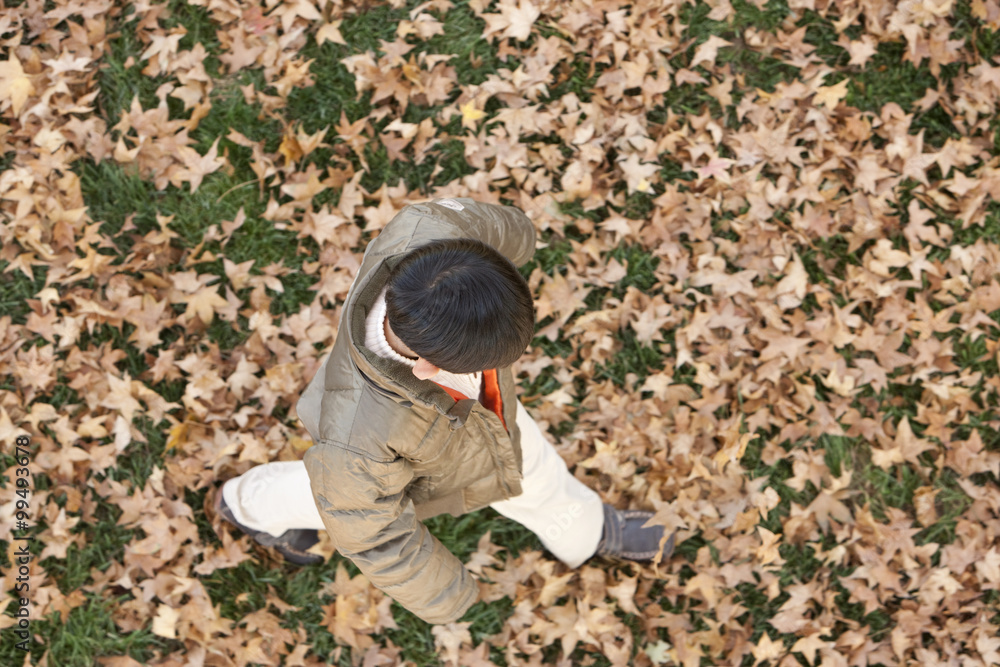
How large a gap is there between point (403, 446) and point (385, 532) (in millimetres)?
347

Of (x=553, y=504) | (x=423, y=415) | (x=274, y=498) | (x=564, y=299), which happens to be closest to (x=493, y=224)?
(x=423, y=415)

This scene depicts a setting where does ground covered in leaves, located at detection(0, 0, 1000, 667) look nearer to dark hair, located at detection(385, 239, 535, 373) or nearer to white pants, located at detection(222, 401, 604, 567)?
white pants, located at detection(222, 401, 604, 567)

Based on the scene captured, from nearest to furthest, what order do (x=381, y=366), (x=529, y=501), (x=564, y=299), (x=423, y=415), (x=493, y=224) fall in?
(x=381, y=366), (x=423, y=415), (x=493, y=224), (x=529, y=501), (x=564, y=299)

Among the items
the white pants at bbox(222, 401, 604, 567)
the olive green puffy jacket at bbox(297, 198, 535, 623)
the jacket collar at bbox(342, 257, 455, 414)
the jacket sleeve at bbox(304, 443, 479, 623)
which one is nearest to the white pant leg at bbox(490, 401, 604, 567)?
the white pants at bbox(222, 401, 604, 567)

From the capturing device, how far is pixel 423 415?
1.96 metres

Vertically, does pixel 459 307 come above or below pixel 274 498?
above

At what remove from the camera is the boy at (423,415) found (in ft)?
5.54

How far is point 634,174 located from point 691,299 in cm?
70

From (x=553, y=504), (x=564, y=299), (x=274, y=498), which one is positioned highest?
(x=564, y=299)

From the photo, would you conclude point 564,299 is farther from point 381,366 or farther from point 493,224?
point 381,366

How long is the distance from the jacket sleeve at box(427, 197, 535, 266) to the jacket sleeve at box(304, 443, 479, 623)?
0.80 meters

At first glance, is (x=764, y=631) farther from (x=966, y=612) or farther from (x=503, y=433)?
(x=503, y=433)

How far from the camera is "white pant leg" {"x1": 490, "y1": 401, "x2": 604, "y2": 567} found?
8.63ft

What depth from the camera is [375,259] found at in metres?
2.13
